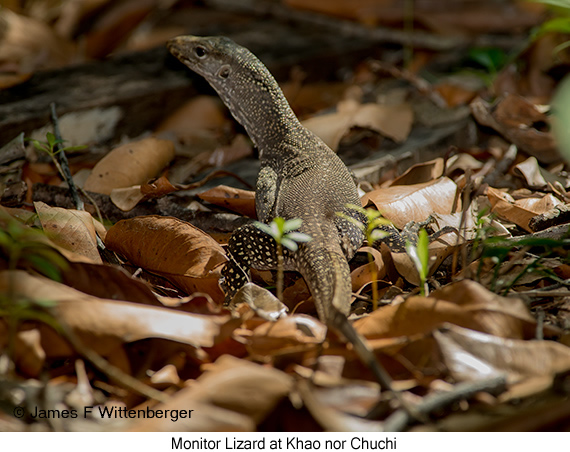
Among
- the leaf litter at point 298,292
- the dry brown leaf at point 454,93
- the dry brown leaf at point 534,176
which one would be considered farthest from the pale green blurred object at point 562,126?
the dry brown leaf at point 454,93

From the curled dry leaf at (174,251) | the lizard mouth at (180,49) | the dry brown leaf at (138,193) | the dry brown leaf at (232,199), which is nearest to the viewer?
the curled dry leaf at (174,251)

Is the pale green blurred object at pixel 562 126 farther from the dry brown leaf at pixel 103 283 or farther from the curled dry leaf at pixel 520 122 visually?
the dry brown leaf at pixel 103 283

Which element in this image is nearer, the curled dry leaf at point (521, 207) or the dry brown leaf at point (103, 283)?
the dry brown leaf at point (103, 283)

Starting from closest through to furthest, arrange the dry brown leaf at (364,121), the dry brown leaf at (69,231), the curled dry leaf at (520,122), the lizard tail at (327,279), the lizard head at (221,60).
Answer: the lizard tail at (327,279) < the dry brown leaf at (69,231) < the lizard head at (221,60) < the curled dry leaf at (520,122) < the dry brown leaf at (364,121)

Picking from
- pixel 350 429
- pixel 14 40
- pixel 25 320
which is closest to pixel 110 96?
pixel 14 40

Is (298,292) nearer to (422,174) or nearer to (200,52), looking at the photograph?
(422,174)

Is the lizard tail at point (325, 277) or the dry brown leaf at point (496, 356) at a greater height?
the dry brown leaf at point (496, 356)
